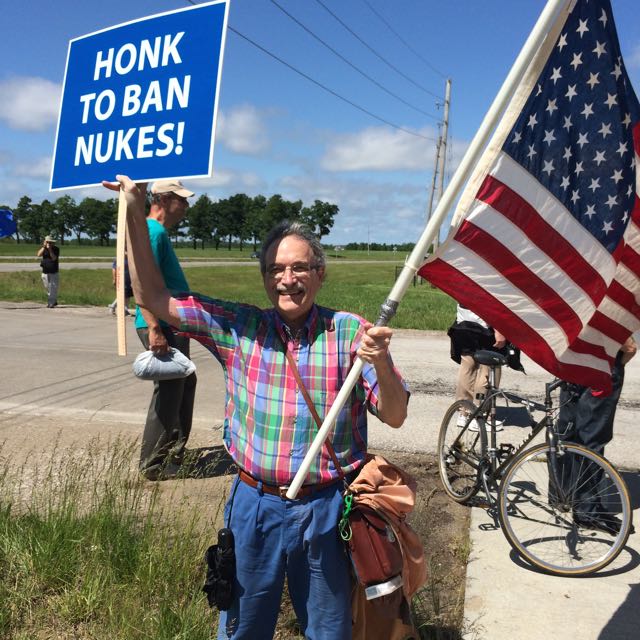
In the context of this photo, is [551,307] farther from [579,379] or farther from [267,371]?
[267,371]

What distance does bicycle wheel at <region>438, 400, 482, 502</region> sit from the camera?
15.6ft

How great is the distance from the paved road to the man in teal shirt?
2.82 feet

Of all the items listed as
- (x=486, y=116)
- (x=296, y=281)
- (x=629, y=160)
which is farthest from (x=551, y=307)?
(x=296, y=281)

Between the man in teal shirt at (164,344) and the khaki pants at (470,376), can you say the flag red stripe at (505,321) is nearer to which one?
the man in teal shirt at (164,344)

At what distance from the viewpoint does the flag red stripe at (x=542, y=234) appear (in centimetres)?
273

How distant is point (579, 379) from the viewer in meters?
3.21

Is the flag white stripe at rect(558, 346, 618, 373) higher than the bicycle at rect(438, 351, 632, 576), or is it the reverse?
the flag white stripe at rect(558, 346, 618, 373)

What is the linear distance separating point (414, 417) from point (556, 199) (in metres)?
4.60

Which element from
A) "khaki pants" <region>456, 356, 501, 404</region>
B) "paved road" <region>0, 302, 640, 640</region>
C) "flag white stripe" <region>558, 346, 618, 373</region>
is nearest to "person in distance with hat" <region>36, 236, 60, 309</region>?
"paved road" <region>0, 302, 640, 640</region>

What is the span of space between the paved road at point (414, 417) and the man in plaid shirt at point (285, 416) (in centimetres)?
140

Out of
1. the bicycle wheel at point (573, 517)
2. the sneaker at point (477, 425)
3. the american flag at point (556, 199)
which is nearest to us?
the american flag at point (556, 199)

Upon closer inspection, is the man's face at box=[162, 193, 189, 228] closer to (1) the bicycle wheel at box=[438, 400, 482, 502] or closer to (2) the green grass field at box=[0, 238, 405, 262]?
(1) the bicycle wheel at box=[438, 400, 482, 502]

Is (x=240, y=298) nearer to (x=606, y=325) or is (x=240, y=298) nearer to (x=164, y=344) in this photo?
A: (x=164, y=344)

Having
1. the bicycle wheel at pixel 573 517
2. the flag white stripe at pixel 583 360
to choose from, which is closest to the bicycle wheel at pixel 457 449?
the bicycle wheel at pixel 573 517
